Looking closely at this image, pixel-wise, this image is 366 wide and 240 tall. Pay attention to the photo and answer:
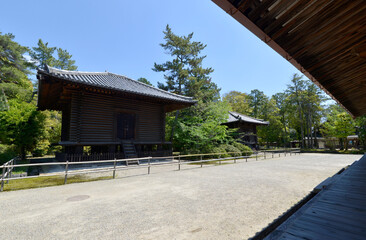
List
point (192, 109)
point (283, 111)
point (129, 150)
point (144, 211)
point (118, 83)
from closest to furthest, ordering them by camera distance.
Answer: point (144, 211), point (129, 150), point (118, 83), point (192, 109), point (283, 111)

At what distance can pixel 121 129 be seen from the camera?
1325 cm

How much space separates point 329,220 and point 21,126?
19.1m

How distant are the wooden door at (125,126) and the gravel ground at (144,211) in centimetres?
689

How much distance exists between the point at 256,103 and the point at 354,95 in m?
38.2

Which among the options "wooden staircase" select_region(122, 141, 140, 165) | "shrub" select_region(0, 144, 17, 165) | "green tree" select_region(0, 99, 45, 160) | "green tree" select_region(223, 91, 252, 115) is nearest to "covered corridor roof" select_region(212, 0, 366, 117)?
"wooden staircase" select_region(122, 141, 140, 165)

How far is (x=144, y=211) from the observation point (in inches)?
164

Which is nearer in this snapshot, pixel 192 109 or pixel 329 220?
pixel 329 220

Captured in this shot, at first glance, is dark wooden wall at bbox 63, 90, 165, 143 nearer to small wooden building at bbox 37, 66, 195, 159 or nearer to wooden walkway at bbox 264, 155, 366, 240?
small wooden building at bbox 37, 66, 195, 159

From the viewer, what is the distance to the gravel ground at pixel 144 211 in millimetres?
3166

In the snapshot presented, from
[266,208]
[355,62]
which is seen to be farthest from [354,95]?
[266,208]

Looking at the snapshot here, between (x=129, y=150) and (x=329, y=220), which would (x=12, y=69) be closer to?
(x=129, y=150)

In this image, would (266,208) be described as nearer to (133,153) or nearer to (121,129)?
(133,153)

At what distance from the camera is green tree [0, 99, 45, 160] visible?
1297 cm

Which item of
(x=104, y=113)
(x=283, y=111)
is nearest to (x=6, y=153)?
(x=104, y=113)
